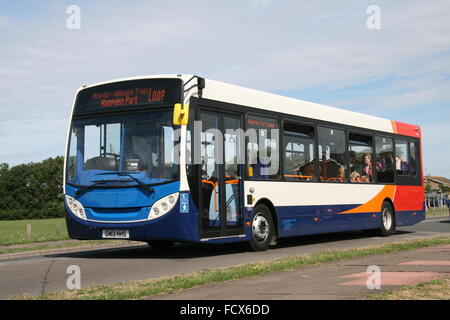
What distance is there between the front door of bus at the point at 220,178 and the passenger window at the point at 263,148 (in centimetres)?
45

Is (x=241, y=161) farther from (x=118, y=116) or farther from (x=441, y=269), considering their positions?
(x=441, y=269)

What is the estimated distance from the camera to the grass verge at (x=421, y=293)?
23.0ft

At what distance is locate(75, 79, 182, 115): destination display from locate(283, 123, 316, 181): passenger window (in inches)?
152

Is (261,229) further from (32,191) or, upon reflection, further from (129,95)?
(32,191)

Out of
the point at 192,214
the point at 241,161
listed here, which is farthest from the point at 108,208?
the point at 241,161

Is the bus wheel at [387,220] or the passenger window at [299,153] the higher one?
the passenger window at [299,153]

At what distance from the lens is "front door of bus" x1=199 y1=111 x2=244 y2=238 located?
43.7 ft

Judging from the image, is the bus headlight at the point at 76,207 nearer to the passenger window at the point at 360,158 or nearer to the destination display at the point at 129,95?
the destination display at the point at 129,95

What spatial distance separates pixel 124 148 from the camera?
43.0 feet

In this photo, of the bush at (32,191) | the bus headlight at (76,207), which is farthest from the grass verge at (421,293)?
the bush at (32,191)

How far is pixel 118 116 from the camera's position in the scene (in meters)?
13.5

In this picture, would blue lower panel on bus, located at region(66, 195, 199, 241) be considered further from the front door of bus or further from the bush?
the bush

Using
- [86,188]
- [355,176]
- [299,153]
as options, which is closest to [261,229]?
[299,153]

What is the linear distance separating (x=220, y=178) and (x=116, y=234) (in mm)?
2368
